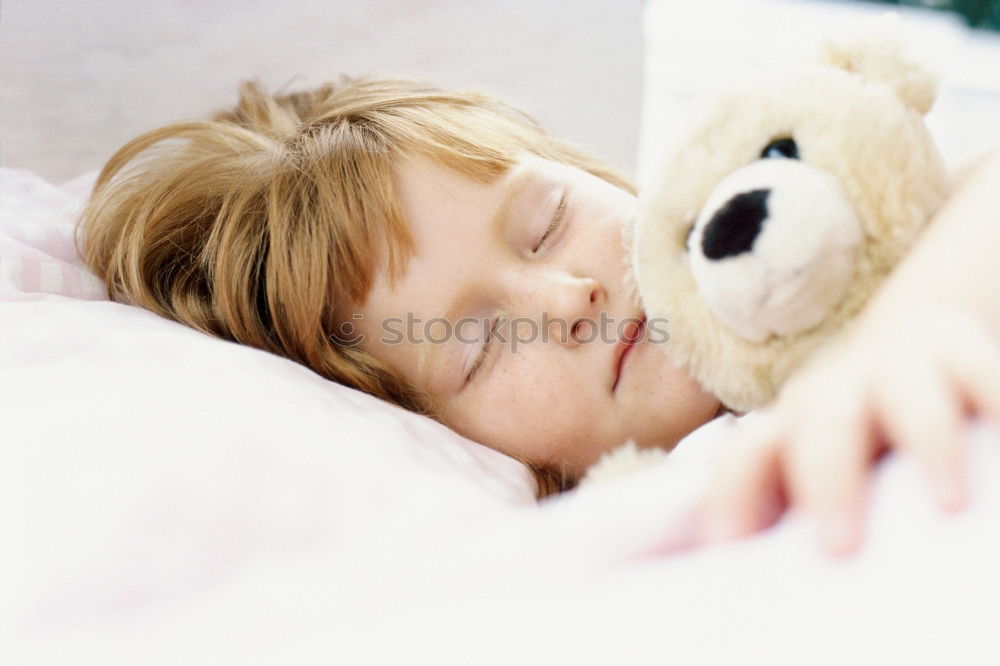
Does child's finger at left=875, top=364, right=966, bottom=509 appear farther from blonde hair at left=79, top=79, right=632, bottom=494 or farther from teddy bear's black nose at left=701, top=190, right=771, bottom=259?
blonde hair at left=79, top=79, right=632, bottom=494

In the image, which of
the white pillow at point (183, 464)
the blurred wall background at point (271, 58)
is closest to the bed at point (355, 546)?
the white pillow at point (183, 464)

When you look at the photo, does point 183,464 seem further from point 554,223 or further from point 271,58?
point 271,58

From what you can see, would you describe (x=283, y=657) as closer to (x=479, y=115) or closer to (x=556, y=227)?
(x=556, y=227)

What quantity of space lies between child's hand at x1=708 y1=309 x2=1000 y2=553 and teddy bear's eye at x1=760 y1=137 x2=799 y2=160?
0.67ft

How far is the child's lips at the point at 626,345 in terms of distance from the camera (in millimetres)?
740

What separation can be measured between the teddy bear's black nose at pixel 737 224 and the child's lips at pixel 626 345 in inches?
10.0

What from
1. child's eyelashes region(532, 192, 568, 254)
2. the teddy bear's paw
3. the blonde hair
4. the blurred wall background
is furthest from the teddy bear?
the blurred wall background

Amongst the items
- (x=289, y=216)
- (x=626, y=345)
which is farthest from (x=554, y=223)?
(x=289, y=216)

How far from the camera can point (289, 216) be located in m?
0.88

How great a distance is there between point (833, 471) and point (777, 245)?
196 mm

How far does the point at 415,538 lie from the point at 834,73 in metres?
0.43

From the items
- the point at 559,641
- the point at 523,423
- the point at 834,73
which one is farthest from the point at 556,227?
the point at 559,641

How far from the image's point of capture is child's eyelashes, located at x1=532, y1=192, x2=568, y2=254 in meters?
0.80

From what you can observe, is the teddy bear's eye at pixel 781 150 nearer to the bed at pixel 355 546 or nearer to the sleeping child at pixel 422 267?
the sleeping child at pixel 422 267
